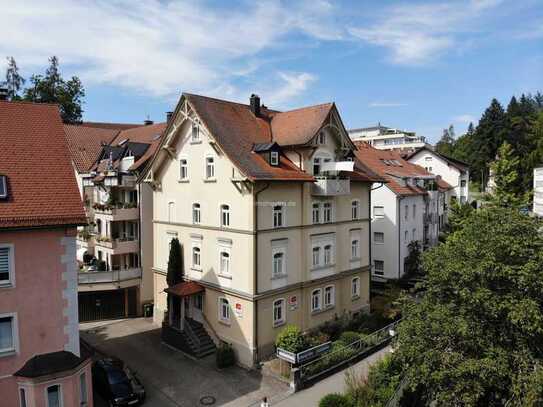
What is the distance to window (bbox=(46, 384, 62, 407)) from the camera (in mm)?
14211

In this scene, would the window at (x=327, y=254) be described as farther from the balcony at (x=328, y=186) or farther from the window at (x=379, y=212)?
the window at (x=379, y=212)

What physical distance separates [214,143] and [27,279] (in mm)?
12352

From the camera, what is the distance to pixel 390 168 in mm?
42062

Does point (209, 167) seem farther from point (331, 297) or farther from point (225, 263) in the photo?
point (331, 297)

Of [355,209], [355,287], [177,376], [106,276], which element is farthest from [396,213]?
[106,276]

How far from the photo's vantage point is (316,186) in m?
25.3

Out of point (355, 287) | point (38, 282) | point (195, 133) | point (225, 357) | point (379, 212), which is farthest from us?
point (379, 212)

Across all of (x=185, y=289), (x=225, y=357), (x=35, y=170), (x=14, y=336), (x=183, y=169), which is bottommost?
(x=225, y=357)

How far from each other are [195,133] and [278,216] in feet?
23.5

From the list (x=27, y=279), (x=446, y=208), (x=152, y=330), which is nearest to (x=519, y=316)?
(x=27, y=279)

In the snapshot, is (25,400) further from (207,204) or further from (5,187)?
(207,204)

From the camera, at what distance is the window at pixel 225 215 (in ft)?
78.4

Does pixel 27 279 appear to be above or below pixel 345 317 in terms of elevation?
above

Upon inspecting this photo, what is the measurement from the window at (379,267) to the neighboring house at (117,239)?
19.7 m
